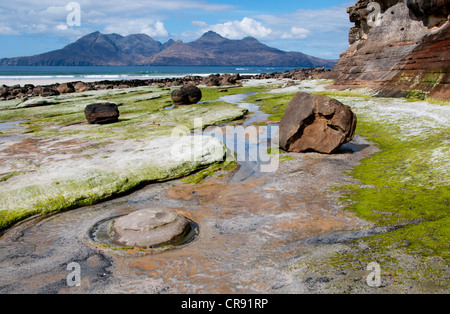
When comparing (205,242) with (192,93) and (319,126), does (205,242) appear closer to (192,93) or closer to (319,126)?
(319,126)

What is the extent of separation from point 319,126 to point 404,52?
57.2 ft

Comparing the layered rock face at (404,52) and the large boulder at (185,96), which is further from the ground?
the layered rock face at (404,52)

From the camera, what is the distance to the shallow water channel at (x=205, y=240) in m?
6.08

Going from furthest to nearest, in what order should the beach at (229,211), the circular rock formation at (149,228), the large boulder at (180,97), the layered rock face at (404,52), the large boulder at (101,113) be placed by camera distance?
the large boulder at (180,97)
the large boulder at (101,113)
the layered rock face at (404,52)
the circular rock formation at (149,228)
the beach at (229,211)

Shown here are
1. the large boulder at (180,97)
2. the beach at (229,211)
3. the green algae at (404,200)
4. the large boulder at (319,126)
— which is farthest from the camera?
the large boulder at (180,97)

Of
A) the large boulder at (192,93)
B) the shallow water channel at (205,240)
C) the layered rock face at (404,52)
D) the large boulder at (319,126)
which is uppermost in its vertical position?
the layered rock face at (404,52)

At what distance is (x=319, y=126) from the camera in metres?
14.6

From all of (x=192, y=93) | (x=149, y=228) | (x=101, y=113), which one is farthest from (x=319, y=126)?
(x=192, y=93)

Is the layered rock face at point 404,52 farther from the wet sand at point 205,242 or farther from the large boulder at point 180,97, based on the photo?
the wet sand at point 205,242

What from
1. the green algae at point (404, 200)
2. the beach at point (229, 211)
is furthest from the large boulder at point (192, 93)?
the green algae at point (404, 200)

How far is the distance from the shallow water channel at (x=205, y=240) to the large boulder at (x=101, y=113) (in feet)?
42.6

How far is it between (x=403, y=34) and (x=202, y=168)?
2381 cm

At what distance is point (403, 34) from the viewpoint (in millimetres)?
27641
